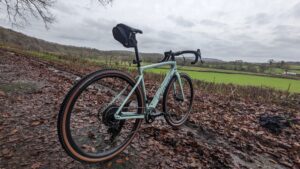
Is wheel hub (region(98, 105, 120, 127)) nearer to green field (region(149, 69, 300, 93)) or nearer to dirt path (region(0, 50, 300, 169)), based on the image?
dirt path (region(0, 50, 300, 169))

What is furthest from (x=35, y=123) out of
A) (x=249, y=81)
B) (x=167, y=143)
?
(x=249, y=81)

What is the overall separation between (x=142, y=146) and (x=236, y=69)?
1397 inches

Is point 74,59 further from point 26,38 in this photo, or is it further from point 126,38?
point 26,38

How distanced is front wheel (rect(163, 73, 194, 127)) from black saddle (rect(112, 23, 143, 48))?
1.18 metres

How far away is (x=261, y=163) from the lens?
2.71 meters

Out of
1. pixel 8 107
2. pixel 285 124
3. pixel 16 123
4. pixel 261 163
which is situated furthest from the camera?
pixel 285 124

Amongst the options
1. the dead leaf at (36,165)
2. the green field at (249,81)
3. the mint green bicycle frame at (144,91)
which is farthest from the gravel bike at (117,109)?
the green field at (249,81)

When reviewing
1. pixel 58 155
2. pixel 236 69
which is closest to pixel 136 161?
pixel 58 155

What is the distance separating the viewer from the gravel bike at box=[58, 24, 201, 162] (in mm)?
1890

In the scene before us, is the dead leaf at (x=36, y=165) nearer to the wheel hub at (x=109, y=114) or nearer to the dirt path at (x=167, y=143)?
the dirt path at (x=167, y=143)

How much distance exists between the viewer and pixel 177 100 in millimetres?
3754

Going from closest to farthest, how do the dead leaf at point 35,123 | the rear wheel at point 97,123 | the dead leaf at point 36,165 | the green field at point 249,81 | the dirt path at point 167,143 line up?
the rear wheel at point 97,123 < the dead leaf at point 36,165 < the dirt path at point 167,143 < the dead leaf at point 35,123 < the green field at point 249,81

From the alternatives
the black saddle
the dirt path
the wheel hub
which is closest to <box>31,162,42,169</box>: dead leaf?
the dirt path

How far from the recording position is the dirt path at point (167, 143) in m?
2.37
